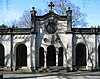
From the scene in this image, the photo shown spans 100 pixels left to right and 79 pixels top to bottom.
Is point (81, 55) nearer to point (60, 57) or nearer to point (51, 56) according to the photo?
point (60, 57)

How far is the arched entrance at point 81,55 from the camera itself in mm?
28094

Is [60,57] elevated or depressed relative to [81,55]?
depressed

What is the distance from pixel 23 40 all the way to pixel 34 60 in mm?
2871

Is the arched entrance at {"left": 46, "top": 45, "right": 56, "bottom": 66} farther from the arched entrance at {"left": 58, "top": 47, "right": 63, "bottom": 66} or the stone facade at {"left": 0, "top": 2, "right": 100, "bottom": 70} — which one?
the arched entrance at {"left": 58, "top": 47, "right": 63, "bottom": 66}

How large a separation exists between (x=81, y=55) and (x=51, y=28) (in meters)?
5.36

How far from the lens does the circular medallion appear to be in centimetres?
2716

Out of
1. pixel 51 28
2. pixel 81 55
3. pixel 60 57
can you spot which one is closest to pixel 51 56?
pixel 60 57

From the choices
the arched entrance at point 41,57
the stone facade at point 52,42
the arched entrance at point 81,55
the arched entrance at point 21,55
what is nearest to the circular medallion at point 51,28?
the stone facade at point 52,42

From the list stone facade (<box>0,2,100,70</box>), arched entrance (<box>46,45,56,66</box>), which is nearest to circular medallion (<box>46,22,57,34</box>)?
stone facade (<box>0,2,100,70</box>)

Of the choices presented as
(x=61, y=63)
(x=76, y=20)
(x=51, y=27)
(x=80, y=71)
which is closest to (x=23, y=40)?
(x=51, y=27)

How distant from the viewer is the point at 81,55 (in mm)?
28438

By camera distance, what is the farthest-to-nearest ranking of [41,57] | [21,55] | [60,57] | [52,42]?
[21,55] < [41,57] < [60,57] < [52,42]

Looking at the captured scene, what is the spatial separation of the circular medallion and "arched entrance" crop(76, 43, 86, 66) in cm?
377

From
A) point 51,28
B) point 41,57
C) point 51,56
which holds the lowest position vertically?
point 41,57
